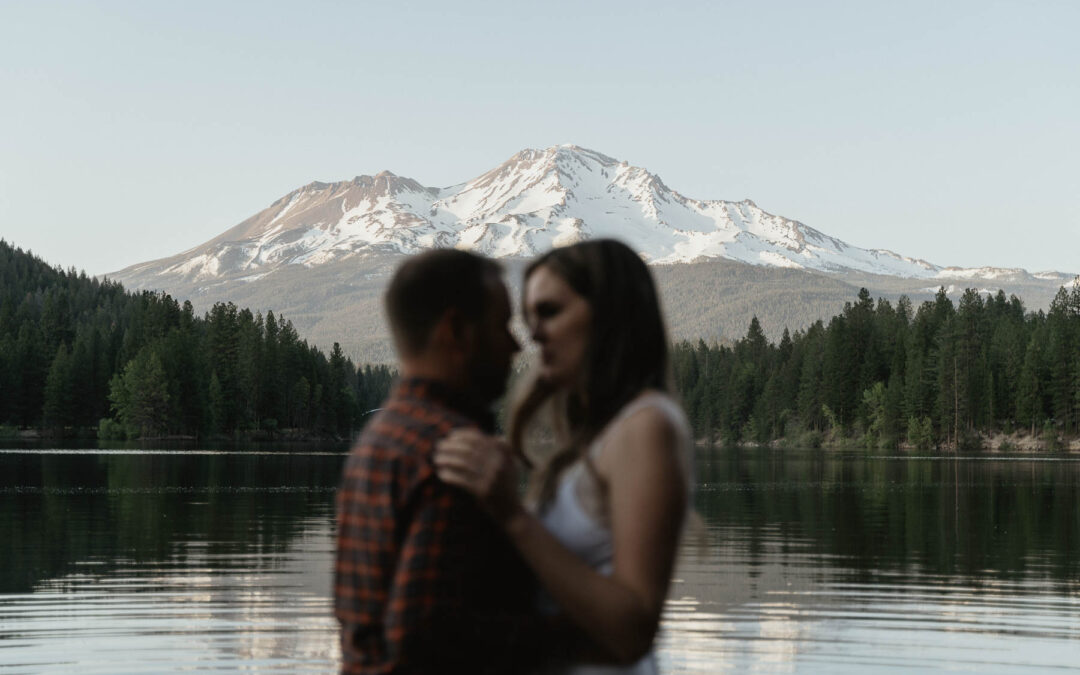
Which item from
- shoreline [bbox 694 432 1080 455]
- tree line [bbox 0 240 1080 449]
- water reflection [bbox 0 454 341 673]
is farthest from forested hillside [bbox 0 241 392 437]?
water reflection [bbox 0 454 341 673]

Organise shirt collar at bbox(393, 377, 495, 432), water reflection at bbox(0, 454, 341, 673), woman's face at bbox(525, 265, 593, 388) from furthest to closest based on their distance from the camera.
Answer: water reflection at bbox(0, 454, 341, 673) < woman's face at bbox(525, 265, 593, 388) < shirt collar at bbox(393, 377, 495, 432)

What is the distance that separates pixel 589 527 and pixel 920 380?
145368 mm

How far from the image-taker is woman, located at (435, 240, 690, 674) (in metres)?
3.35

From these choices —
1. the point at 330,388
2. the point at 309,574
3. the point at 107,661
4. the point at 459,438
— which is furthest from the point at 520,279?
the point at 330,388

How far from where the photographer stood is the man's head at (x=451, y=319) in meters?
3.64

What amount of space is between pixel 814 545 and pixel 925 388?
116341 millimetres

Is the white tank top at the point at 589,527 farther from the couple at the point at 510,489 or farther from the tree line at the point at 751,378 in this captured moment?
the tree line at the point at 751,378

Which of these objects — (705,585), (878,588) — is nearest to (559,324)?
(705,585)

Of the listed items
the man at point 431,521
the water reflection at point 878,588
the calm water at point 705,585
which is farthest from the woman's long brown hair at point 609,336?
the water reflection at point 878,588

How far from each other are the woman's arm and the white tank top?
73 mm

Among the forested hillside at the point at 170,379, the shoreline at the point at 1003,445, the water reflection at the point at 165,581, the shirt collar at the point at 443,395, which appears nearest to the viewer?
the shirt collar at the point at 443,395

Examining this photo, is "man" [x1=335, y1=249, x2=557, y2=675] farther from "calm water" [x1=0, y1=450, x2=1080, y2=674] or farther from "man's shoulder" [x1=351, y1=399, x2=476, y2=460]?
"calm water" [x1=0, y1=450, x2=1080, y2=674]

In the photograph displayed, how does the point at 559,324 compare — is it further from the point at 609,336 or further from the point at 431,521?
the point at 431,521

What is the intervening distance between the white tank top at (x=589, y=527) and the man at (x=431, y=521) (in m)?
0.13
